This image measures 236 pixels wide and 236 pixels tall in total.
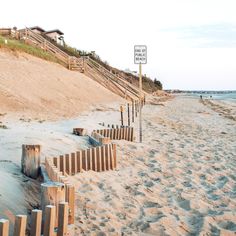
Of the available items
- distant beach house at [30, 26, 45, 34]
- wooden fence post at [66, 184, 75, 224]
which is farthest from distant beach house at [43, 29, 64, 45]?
wooden fence post at [66, 184, 75, 224]

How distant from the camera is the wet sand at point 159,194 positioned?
554cm

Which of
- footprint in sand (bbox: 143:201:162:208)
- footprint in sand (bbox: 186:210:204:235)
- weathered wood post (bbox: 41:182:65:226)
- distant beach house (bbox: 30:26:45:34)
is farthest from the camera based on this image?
distant beach house (bbox: 30:26:45:34)

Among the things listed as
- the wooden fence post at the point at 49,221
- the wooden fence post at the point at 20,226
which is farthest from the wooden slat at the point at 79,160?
the wooden fence post at the point at 20,226

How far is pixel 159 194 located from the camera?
22.9 feet

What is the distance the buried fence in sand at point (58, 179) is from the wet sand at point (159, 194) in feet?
0.86

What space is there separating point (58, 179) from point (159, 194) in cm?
219

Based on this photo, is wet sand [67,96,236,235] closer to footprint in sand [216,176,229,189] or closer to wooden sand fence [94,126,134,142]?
footprint in sand [216,176,229,189]

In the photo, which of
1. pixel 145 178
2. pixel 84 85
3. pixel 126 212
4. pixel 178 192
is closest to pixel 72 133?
pixel 145 178

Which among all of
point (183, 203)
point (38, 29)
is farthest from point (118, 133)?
point (38, 29)

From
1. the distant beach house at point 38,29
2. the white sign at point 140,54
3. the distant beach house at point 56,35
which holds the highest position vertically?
the distant beach house at point 38,29

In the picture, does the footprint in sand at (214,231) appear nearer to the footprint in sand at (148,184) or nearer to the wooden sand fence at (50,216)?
the wooden sand fence at (50,216)

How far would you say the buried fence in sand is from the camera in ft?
13.8

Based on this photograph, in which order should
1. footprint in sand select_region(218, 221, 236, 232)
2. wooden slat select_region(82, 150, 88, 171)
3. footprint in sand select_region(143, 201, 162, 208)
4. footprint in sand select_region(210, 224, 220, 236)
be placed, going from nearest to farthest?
footprint in sand select_region(210, 224, 220, 236)
footprint in sand select_region(218, 221, 236, 232)
footprint in sand select_region(143, 201, 162, 208)
wooden slat select_region(82, 150, 88, 171)

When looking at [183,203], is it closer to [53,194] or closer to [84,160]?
[84,160]
